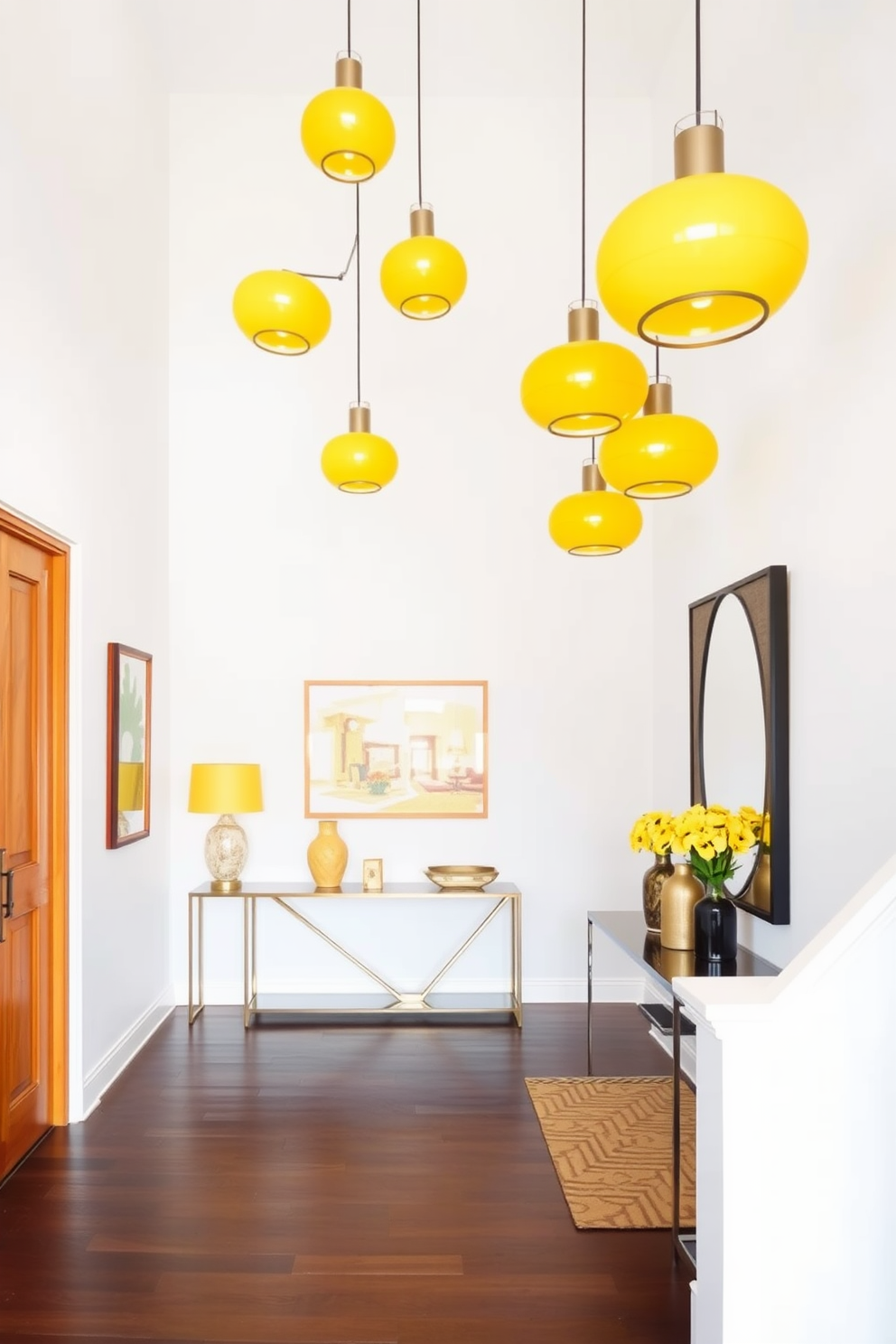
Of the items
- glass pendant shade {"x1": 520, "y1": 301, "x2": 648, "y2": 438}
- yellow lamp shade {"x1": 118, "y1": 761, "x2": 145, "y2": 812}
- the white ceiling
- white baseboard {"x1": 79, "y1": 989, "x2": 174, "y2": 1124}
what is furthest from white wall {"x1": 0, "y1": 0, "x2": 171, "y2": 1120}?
glass pendant shade {"x1": 520, "y1": 301, "x2": 648, "y2": 438}

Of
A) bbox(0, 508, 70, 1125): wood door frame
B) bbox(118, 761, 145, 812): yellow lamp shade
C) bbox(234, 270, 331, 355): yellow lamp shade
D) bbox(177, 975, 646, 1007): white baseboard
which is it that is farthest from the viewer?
bbox(177, 975, 646, 1007): white baseboard

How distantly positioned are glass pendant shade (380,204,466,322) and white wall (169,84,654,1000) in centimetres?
256

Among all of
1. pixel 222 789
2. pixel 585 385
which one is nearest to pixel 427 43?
pixel 585 385

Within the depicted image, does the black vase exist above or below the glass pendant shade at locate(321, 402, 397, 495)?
below

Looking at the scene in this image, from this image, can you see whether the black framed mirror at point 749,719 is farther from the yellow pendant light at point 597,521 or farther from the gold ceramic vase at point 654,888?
the yellow pendant light at point 597,521

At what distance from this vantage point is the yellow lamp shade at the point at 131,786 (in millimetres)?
4578

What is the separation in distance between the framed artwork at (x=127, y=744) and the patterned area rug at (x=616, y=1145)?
2193 mm

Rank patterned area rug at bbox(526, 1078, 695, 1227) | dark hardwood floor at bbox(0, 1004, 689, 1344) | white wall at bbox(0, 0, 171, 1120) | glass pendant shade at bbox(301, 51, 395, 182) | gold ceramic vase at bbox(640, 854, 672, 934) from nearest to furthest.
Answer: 1. dark hardwood floor at bbox(0, 1004, 689, 1344)
2. glass pendant shade at bbox(301, 51, 395, 182)
3. patterned area rug at bbox(526, 1078, 695, 1227)
4. white wall at bbox(0, 0, 171, 1120)
5. gold ceramic vase at bbox(640, 854, 672, 934)

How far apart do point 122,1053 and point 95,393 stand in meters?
2.94

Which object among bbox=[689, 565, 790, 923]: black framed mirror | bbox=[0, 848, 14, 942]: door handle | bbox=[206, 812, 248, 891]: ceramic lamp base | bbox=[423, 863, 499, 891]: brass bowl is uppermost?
bbox=[689, 565, 790, 923]: black framed mirror

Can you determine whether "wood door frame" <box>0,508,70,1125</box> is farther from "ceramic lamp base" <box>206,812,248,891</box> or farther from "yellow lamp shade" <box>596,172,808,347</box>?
"yellow lamp shade" <box>596,172,808,347</box>

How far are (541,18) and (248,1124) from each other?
18.4 feet

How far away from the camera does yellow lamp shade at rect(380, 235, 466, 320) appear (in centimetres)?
304

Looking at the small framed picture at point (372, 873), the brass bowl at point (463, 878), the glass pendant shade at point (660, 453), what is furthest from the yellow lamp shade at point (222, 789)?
the glass pendant shade at point (660, 453)
